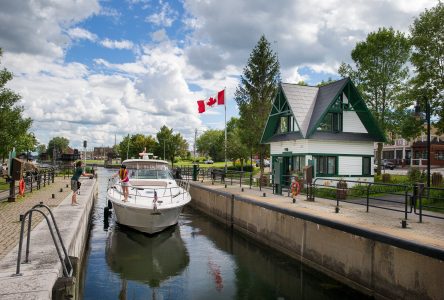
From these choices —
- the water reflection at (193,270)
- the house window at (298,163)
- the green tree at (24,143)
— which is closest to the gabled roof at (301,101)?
the house window at (298,163)

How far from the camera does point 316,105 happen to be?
27.3m

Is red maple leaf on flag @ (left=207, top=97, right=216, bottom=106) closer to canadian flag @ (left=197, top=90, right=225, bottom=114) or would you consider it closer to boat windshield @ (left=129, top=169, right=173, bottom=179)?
canadian flag @ (left=197, top=90, right=225, bottom=114)

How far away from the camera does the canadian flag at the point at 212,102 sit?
3716 cm

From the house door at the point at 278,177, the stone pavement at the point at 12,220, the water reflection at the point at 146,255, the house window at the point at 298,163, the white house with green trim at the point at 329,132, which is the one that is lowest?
the water reflection at the point at 146,255

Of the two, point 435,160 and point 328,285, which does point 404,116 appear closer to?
point 435,160

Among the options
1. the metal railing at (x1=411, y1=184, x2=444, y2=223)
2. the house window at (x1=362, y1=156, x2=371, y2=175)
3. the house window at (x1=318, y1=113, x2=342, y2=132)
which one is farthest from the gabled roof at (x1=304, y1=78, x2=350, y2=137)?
the metal railing at (x1=411, y1=184, x2=444, y2=223)

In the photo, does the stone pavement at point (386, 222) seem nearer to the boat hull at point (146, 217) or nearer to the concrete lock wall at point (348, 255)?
the concrete lock wall at point (348, 255)

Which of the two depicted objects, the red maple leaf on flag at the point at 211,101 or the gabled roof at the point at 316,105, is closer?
the gabled roof at the point at 316,105

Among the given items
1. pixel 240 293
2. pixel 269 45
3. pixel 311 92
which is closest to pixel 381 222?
pixel 240 293

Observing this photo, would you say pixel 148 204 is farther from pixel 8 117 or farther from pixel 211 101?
pixel 211 101

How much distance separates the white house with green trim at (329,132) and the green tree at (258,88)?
1371cm

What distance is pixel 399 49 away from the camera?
37594 mm

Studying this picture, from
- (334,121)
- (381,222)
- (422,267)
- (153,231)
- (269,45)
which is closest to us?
(422,267)

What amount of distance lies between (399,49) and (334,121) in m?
16.4
